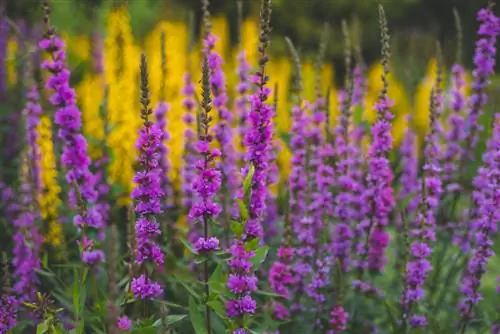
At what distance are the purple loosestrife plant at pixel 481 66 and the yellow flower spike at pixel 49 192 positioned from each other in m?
2.40

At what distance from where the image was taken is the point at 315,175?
12.4ft

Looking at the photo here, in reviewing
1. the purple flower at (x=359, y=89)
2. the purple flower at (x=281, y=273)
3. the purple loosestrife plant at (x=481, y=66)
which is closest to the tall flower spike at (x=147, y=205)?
the purple flower at (x=281, y=273)

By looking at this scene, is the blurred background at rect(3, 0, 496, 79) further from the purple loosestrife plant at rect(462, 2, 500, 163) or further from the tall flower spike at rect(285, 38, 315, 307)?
the tall flower spike at rect(285, 38, 315, 307)

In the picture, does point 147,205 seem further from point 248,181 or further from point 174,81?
point 174,81

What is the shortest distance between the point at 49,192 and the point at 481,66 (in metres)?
2.62

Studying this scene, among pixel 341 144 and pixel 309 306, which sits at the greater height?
pixel 341 144

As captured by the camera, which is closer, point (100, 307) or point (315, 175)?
point (100, 307)

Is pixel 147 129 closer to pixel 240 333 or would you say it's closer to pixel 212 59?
pixel 240 333

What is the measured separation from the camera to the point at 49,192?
4.11 meters

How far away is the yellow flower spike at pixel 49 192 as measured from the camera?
12.5 feet

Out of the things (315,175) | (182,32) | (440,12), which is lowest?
(315,175)

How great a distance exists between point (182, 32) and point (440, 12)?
26.9 ft

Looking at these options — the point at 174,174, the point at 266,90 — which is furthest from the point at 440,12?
the point at 266,90

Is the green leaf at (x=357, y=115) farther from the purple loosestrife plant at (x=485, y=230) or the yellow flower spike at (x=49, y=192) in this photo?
the yellow flower spike at (x=49, y=192)
